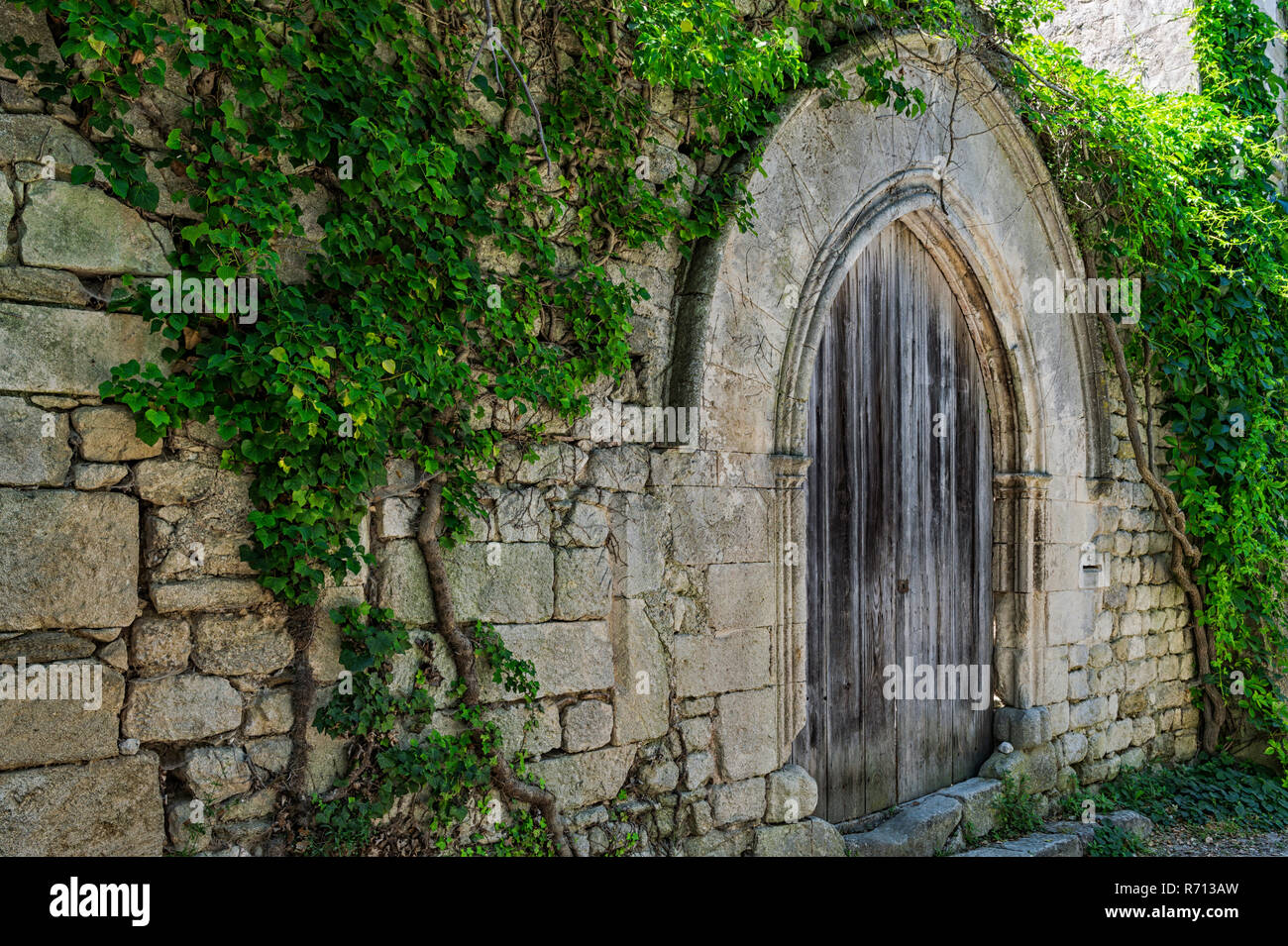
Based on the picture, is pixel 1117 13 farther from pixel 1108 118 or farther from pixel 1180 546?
pixel 1180 546

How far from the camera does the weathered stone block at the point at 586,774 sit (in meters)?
3.16

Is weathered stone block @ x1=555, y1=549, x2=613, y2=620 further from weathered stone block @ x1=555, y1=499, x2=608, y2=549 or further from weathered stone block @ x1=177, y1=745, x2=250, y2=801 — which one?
weathered stone block @ x1=177, y1=745, x2=250, y2=801

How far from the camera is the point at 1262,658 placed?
611 centimetres

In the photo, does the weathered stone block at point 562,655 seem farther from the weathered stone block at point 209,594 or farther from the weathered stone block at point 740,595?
the weathered stone block at point 209,594

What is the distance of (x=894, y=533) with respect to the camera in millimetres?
4707

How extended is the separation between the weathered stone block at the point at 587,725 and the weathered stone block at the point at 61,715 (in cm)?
138

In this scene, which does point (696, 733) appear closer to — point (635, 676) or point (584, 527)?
point (635, 676)

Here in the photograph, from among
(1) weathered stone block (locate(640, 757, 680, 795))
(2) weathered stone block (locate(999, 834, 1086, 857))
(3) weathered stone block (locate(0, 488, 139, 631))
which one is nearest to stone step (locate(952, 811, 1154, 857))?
(2) weathered stone block (locate(999, 834, 1086, 857))

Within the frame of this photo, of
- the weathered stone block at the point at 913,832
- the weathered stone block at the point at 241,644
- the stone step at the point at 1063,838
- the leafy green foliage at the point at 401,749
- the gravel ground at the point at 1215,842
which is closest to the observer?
the weathered stone block at the point at 241,644

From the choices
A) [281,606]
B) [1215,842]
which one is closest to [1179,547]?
[1215,842]

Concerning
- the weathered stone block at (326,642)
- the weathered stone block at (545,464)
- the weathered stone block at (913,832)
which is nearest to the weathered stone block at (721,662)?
the weathered stone block at (545,464)

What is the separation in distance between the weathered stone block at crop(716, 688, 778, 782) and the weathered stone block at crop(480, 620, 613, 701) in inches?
23.0

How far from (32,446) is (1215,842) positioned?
5.90 meters

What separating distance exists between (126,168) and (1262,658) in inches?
269
